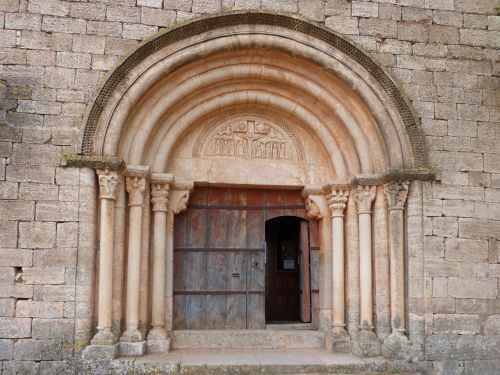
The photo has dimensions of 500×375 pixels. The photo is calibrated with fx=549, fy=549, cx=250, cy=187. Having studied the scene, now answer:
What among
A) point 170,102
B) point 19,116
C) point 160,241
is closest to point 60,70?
point 19,116

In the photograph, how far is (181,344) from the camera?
661cm

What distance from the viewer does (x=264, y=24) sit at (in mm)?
6395

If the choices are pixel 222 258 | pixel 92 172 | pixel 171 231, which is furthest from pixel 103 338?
pixel 222 258

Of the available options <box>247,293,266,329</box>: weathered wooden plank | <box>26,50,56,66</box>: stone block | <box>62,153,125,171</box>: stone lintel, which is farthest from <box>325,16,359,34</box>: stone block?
<box>247,293,266,329</box>: weathered wooden plank

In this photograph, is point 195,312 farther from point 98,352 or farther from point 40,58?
point 40,58

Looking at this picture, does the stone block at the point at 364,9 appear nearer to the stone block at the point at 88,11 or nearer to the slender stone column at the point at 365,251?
the slender stone column at the point at 365,251

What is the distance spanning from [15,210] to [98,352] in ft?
5.64

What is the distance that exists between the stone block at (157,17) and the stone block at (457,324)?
451cm

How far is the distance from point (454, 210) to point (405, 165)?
0.78 m

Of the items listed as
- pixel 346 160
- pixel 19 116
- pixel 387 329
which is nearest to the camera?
pixel 19 116

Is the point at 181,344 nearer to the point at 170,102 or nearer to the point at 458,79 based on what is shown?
the point at 170,102

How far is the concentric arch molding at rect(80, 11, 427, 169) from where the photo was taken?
6.03m

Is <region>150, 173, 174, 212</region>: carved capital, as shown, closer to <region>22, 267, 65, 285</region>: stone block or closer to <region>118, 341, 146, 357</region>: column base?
<region>22, 267, 65, 285</region>: stone block

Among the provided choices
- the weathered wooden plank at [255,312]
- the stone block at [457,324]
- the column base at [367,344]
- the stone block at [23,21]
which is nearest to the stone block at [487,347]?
the stone block at [457,324]
